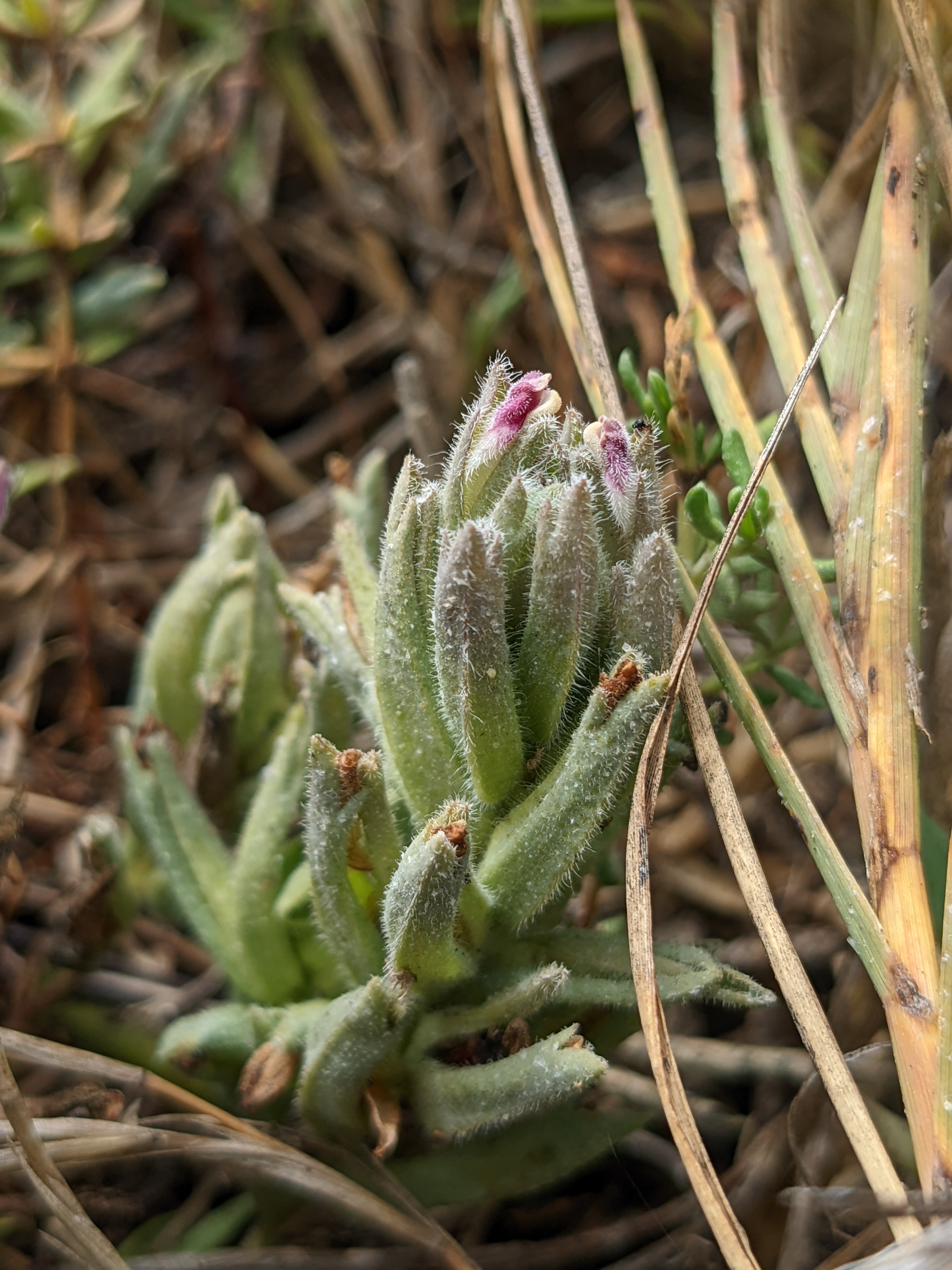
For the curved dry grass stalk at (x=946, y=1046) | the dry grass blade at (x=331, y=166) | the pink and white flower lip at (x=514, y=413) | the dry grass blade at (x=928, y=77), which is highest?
the dry grass blade at (x=331, y=166)

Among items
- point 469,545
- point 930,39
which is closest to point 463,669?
point 469,545

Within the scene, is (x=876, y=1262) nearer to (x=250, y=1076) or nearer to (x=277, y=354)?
(x=250, y=1076)

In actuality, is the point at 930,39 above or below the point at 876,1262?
above

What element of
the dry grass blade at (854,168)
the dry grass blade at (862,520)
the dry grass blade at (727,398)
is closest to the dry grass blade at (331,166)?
the dry grass blade at (727,398)

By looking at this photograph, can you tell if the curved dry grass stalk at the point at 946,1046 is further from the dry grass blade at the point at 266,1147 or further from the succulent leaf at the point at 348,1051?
the dry grass blade at the point at 266,1147

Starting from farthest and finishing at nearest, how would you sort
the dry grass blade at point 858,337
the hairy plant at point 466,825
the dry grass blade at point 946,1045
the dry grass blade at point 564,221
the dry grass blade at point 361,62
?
the dry grass blade at point 361,62
the dry grass blade at point 564,221
the dry grass blade at point 858,337
the hairy plant at point 466,825
the dry grass blade at point 946,1045

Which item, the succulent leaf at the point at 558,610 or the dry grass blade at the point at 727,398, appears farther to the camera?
the dry grass blade at the point at 727,398

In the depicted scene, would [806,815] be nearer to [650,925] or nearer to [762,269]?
[650,925]
